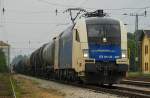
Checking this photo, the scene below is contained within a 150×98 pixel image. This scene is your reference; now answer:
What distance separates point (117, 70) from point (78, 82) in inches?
198

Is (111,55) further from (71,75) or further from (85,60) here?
(71,75)

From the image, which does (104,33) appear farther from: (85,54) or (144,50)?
(144,50)

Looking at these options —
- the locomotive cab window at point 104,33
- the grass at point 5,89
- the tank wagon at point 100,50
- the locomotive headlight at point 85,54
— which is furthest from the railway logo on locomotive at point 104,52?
the grass at point 5,89

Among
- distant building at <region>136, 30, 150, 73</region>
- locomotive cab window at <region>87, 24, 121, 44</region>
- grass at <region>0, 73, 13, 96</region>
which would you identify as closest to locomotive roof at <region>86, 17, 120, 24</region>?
locomotive cab window at <region>87, 24, 121, 44</region>

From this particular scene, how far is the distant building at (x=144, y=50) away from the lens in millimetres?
77250

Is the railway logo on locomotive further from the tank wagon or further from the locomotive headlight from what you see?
the locomotive headlight

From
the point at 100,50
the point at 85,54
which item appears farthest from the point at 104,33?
the point at 85,54

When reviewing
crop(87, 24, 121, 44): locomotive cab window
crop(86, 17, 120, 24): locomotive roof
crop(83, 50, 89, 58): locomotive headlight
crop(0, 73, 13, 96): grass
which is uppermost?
crop(86, 17, 120, 24): locomotive roof

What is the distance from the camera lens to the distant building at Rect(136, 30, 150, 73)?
77.2 meters

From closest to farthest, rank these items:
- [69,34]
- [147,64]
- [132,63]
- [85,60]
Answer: [85,60]
[69,34]
[147,64]
[132,63]

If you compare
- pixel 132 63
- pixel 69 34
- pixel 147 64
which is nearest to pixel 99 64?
pixel 69 34

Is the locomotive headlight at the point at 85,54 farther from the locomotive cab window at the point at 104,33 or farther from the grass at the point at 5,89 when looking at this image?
→ the grass at the point at 5,89

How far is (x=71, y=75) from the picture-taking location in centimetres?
2862

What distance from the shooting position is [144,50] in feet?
263
